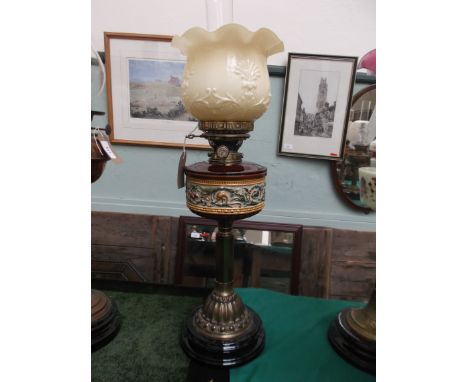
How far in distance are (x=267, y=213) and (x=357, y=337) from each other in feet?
1.78

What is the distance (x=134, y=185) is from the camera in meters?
1.29

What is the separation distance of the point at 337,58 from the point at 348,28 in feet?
0.37

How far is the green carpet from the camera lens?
808mm

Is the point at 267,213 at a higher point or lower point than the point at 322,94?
lower

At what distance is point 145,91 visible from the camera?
47.1 inches

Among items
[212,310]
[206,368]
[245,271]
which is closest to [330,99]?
[245,271]

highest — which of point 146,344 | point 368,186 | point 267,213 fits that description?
point 368,186

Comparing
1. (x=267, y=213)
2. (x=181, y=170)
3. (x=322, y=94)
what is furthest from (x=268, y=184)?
(x=181, y=170)

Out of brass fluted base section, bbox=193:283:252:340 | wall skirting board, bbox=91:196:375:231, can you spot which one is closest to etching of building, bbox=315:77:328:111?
wall skirting board, bbox=91:196:375:231

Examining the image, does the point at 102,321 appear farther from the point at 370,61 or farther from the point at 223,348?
the point at 370,61

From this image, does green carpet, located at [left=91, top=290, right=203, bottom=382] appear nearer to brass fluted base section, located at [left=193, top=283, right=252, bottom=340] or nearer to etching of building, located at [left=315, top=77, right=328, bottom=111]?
brass fluted base section, located at [left=193, top=283, right=252, bottom=340]

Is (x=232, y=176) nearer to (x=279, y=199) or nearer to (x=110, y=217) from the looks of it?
(x=279, y=199)

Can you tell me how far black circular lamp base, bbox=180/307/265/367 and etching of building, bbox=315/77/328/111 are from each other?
31.2 inches

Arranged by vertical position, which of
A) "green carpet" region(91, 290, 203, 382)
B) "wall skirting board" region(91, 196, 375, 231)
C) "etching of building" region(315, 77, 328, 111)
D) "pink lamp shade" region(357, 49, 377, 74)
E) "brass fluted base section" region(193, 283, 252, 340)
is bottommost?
"green carpet" region(91, 290, 203, 382)
